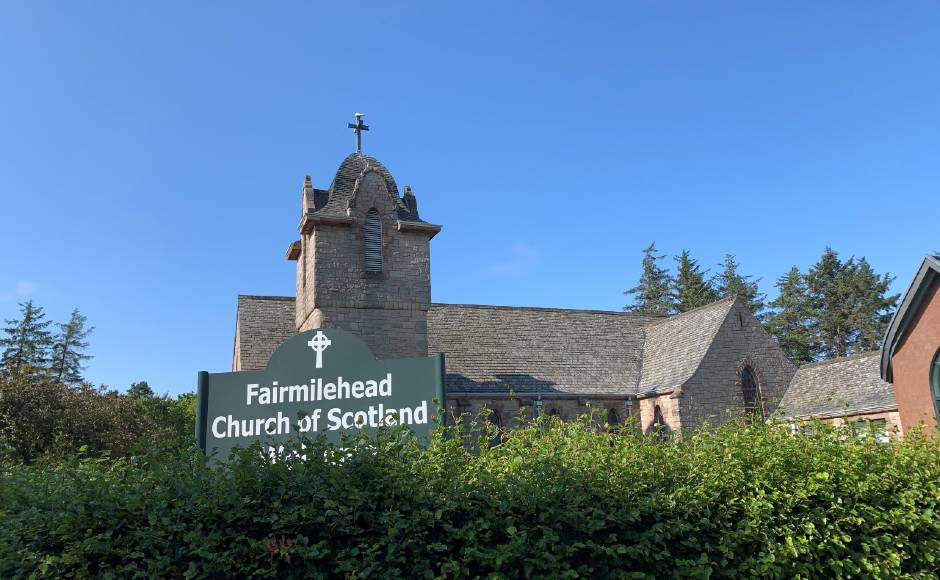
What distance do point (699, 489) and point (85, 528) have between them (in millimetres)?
5081

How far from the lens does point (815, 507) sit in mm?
6500

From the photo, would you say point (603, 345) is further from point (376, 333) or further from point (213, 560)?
point (213, 560)

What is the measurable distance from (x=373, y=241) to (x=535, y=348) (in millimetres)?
11654

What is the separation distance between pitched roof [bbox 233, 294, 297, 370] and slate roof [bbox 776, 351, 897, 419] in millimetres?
20963

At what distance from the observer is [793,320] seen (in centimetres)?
7488

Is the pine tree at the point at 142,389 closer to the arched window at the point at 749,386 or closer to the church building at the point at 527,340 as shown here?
the church building at the point at 527,340

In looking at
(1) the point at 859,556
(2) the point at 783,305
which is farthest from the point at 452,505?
(2) the point at 783,305

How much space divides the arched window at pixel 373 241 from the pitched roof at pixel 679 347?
1379cm

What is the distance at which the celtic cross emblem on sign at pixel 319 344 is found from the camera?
881 centimetres

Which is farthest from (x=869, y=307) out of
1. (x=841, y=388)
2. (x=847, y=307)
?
(x=841, y=388)

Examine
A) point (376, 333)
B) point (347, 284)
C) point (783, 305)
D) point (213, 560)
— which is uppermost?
point (783, 305)

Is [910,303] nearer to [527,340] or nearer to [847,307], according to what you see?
[527,340]

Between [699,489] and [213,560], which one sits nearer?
[213,560]

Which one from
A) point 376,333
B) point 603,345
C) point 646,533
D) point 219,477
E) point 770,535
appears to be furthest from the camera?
point 603,345
